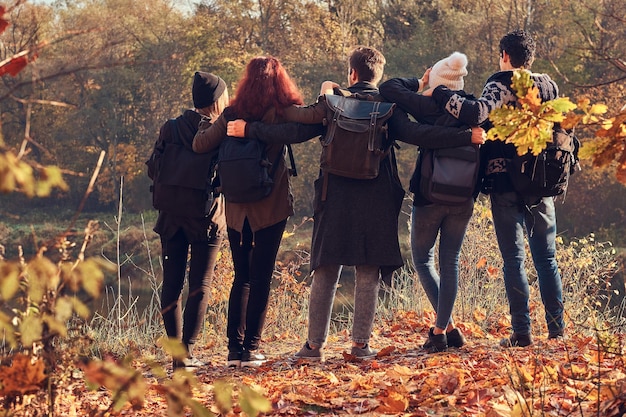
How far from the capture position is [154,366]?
2.31 metres

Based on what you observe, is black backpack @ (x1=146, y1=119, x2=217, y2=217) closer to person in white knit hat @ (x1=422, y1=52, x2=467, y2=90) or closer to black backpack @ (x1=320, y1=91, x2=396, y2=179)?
black backpack @ (x1=320, y1=91, x2=396, y2=179)

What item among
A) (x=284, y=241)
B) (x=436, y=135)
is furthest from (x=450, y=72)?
(x=284, y=241)

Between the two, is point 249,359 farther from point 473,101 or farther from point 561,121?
point 561,121

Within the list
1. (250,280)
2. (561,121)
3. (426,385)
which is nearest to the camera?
(561,121)

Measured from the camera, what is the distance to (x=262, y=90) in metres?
5.00

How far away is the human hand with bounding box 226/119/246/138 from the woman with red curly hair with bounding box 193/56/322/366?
50mm

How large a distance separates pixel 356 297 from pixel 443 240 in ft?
1.90

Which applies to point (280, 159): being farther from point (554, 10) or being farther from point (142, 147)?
point (142, 147)

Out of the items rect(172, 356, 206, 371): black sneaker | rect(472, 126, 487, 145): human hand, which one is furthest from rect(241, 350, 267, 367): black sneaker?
rect(472, 126, 487, 145): human hand

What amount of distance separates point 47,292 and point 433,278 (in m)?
2.98

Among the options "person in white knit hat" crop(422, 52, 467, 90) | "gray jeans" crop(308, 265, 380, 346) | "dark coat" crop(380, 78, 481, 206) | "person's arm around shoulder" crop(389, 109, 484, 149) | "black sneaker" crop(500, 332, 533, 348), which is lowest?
"black sneaker" crop(500, 332, 533, 348)

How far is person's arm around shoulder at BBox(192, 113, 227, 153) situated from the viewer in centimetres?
503

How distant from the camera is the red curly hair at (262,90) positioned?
A: 16.3ft

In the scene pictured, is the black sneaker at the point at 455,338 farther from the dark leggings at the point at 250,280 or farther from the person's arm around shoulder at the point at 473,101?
the person's arm around shoulder at the point at 473,101
